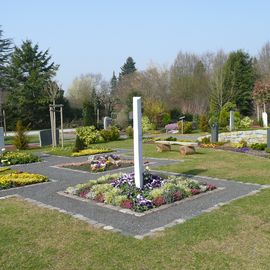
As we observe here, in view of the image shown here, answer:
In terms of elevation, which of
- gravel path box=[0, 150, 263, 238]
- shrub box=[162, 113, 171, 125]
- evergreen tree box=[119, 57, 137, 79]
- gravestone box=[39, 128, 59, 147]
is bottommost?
gravel path box=[0, 150, 263, 238]

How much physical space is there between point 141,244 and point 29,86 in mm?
39647

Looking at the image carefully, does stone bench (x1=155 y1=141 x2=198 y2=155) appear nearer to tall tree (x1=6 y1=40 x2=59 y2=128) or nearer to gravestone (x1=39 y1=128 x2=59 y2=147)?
gravestone (x1=39 y1=128 x2=59 y2=147)

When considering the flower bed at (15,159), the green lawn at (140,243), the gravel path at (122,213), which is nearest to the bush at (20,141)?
the flower bed at (15,159)

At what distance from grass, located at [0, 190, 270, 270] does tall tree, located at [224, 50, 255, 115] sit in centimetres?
3909

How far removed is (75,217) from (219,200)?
3249 mm

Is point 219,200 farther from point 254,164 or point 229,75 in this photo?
point 229,75

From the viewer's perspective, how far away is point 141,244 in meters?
5.80

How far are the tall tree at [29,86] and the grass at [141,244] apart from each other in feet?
121

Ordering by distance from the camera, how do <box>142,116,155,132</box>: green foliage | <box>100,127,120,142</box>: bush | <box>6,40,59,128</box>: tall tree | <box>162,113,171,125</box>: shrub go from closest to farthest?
<box>100,127,120,142</box>: bush < <box>142,116,155,132</box>: green foliage < <box>162,113,171,125</box>: shrub < <box>6,40,59,128</box>: tall tree

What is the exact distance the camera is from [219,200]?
8.38 m

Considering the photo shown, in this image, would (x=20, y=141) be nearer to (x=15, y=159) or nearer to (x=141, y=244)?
(x=15, y=159)

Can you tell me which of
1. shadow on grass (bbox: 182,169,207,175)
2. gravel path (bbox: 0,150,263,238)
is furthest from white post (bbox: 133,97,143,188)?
shadow on grass (bbox: 182,169,207,175)

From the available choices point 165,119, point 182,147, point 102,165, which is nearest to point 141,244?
point 102,165

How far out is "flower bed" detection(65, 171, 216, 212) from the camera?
794 centimetres
